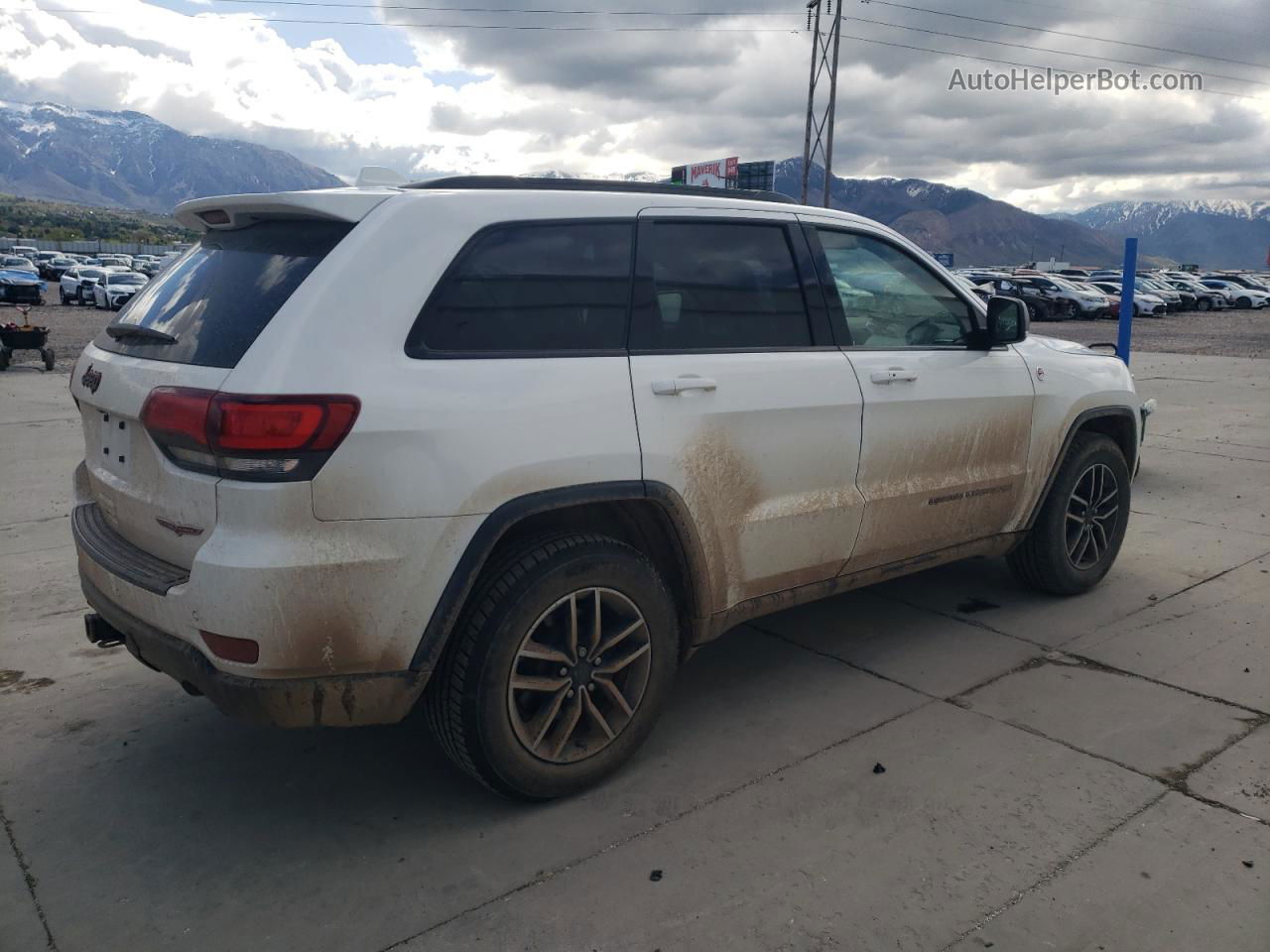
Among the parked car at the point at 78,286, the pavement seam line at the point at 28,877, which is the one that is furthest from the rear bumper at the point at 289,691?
the parked car at the point at 78,286

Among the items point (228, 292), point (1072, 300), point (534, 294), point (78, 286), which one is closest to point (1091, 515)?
point (534, 294)

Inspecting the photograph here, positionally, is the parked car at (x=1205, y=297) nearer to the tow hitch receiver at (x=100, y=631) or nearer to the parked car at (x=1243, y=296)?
the parked car at (x=1243, y=296)

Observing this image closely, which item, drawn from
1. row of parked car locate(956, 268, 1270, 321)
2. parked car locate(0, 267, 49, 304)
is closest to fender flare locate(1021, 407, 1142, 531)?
row of parked car locate(956, 268, 1270, 321)

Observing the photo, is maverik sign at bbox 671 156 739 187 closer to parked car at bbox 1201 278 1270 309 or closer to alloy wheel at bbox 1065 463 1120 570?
parked car at bbox 1201 278 1270 309

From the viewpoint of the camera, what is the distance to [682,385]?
319 cm

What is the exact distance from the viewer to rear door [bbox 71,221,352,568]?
2689 mm

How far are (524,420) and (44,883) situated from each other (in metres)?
1.82

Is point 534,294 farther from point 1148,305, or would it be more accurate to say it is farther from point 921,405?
point 1148,305

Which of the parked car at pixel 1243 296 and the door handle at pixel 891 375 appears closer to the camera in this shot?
the door handle at pixel 891 375

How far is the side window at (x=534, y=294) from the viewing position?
9.32 ft

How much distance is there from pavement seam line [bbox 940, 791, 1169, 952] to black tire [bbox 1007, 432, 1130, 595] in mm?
1785

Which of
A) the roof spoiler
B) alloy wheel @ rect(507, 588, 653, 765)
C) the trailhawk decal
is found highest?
the roof spoiler

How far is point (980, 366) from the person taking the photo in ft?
13.9

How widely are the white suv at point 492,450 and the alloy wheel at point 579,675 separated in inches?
0.4
